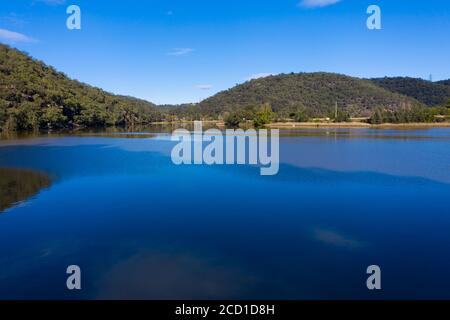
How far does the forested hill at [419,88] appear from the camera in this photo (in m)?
154

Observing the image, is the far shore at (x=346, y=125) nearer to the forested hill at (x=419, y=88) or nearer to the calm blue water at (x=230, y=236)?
the calm blue water at (x=230, y=236)

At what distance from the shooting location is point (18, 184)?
14875 millimetres

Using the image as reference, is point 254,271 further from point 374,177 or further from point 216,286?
point 374,177

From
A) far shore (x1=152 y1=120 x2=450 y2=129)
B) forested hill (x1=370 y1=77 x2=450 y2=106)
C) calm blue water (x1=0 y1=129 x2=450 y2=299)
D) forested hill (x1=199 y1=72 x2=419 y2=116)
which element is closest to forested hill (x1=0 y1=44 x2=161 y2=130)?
far shore (x1=152 y1=120 x2=450 y2=129)

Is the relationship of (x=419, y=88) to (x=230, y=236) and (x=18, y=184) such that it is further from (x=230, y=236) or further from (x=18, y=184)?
(x=230, y=236)

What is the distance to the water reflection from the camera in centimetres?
1268

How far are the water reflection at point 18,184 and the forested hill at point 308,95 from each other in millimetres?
118064

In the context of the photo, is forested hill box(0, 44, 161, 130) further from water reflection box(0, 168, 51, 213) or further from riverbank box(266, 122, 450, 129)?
water reflection box(0, 168, 51, 213)

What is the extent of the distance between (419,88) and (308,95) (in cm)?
5637

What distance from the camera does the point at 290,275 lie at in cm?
696

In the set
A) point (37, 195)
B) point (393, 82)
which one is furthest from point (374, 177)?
point (393, 82)

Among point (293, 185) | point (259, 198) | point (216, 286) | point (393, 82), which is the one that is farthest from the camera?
point (393, 82)

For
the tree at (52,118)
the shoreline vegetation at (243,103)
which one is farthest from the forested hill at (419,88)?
the tree at (52,118)
